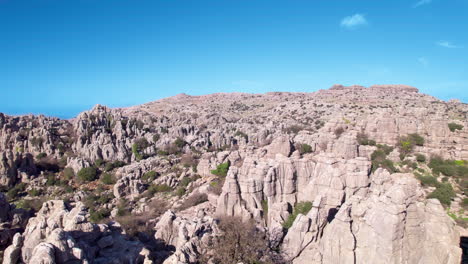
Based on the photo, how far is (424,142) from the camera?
28531 millimetres

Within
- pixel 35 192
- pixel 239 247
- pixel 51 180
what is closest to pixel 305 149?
pixel 239 247

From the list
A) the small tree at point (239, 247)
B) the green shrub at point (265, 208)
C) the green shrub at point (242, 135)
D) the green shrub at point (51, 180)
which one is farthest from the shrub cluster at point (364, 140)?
the green shrub at point (51, 180)

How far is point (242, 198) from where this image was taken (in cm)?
1883

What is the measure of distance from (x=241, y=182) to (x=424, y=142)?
2288cm

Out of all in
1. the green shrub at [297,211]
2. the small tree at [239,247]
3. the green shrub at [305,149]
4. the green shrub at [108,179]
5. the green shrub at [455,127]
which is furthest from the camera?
the green shrub at [108,179]

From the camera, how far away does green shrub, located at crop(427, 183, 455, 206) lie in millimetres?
19406

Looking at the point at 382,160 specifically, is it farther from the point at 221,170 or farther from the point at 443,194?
the point at 221,170

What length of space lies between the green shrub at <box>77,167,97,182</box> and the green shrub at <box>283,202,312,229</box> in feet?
97.8

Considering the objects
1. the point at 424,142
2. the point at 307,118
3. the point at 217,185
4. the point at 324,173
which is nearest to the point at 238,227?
the point at 324,173

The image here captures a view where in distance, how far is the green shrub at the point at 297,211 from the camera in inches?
626

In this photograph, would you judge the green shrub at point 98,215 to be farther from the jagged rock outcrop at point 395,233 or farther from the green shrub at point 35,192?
the jagged rock outcrop at point 395,233

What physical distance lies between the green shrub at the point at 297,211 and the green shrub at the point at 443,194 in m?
10.2

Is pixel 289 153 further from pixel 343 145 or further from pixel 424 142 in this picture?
pixel 424 142

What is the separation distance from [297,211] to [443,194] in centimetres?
1218
